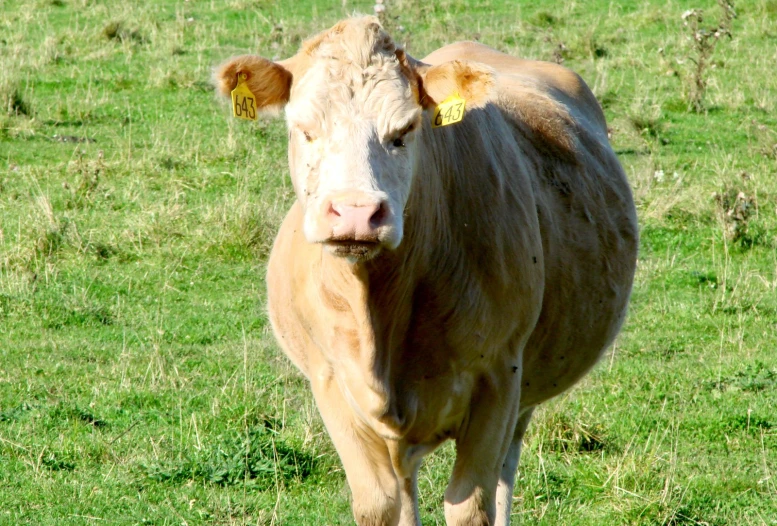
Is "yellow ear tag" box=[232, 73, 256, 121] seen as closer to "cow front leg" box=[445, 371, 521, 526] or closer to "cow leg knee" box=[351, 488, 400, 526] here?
"cow front leg" box=[445, 371, 521, 526]

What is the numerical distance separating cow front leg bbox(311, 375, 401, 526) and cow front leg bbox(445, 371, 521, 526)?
0.76 ft

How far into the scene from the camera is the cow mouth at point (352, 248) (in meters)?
3.20

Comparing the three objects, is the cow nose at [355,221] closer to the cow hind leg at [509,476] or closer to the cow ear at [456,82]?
the cow ear at [456,82]

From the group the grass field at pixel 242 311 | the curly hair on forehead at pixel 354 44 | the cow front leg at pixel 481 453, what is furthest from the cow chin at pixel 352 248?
the grass field at pixel 242 311

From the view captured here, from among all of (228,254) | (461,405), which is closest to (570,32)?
(228,254)

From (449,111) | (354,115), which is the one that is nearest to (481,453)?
(449,111)

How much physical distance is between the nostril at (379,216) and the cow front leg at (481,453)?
3.58 feet

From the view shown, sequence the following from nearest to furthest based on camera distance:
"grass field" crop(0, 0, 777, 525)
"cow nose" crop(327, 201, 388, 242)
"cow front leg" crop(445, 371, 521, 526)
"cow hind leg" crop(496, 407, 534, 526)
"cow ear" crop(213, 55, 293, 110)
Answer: "cow nose" crop(327, 201, 388, 242) → "cow ear" crop(213, 55, 293, 110) → "cow front leg" crop(445, 371, 521, 526) → "cow hind leg" crop(496, 407, 534, 526) → "grass field" crop(0, 0, 777, 525)

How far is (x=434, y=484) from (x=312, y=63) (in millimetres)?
2411

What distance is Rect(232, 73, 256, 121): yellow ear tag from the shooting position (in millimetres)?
3826

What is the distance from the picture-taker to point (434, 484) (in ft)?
17.4

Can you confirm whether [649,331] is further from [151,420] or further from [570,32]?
[570,32]

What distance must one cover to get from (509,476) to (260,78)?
2.29 m

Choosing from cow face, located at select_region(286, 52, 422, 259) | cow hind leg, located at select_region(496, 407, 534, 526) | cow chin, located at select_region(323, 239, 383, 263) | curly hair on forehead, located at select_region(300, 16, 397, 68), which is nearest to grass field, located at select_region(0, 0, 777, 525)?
cow hind leg, located at select_region(496, 407, 534, 526)
